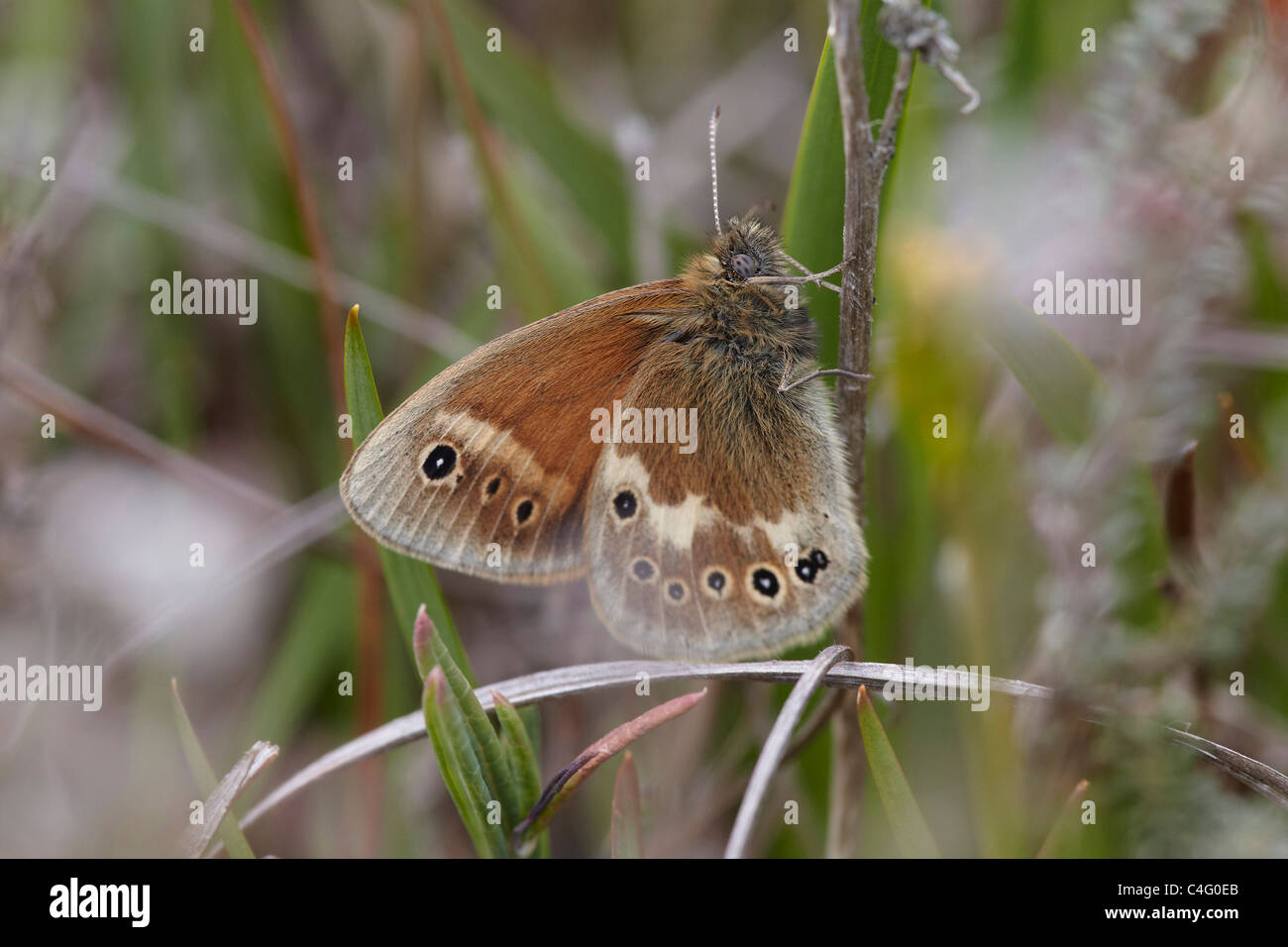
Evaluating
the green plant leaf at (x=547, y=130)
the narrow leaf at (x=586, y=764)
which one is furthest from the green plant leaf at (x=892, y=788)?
the green plant leaf at (x=547, y=130)

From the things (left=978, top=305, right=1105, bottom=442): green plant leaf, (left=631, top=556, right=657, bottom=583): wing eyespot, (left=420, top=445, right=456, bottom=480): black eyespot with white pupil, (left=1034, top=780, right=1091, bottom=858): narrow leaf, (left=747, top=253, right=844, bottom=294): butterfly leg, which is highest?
(left=747, top=253, right=844, bottom=294): butterfly leg

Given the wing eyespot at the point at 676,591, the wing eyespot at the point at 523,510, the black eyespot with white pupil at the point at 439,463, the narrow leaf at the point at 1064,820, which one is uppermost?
the black eyespot with white pupil at the point at 439,463

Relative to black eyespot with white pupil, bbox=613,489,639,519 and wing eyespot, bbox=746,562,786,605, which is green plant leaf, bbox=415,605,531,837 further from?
black eyespot with white pupil, bbox=613,489,639,519

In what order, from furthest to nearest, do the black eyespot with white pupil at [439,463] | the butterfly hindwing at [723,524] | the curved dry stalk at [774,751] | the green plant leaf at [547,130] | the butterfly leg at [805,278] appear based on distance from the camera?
the green plant leaf at [547,130], the black eyespot with white pupil at [439,463], the butterfly hindwing at [723,524], the butterfly leg at [805,278], the curved dry stalk at [774,751]

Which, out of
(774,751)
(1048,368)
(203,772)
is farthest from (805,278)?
(203,772)

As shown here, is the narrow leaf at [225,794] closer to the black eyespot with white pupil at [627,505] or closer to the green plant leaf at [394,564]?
the green plant leaf at [394,564]

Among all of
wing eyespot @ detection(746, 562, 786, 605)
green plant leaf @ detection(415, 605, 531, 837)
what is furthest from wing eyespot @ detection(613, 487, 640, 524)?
green plant leaf @ detection(415, 605, 531, 837)
